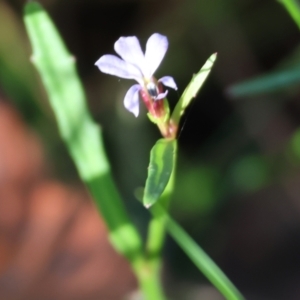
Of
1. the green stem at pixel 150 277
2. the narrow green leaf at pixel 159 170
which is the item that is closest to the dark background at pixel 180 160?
the green stem at pixel 150 277

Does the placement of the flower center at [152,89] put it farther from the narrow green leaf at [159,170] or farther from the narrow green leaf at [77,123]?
the narrow green leaf at [77,123]

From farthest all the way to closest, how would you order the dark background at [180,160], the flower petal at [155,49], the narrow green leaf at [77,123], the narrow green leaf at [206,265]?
the dark background at [180,160], the narrow green leaf at [77,123], the narrow green leaf at [206,265], the flower petal at [155,49]

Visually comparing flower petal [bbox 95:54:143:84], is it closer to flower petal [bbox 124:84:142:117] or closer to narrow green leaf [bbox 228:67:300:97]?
flower petal [bbox 124:84:142:117]

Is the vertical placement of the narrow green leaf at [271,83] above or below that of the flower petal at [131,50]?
below

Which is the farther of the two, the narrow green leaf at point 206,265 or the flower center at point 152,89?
the narrow green leaf at point 206,265

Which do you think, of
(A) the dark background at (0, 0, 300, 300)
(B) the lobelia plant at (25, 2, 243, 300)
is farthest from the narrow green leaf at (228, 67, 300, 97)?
(A) the dark background at (0, 0, 300, 300)

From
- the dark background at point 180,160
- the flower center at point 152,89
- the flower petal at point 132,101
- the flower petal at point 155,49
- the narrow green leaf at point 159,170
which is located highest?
the flower petal at point 155,49

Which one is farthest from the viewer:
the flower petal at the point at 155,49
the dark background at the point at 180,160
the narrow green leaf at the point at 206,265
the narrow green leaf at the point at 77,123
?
the dark background at the point at 180,160

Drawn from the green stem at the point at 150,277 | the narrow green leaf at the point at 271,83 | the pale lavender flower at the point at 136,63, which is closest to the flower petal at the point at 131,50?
the pale lavender flower at the point at 136,63
